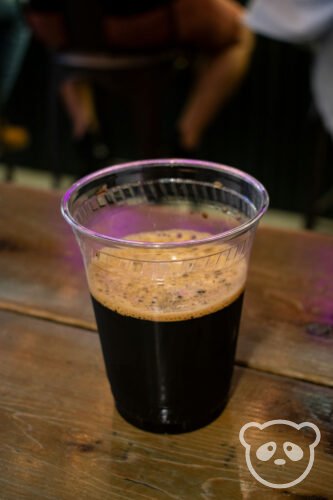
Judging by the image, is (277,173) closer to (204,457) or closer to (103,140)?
(103,140)

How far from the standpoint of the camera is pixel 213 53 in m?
1.90

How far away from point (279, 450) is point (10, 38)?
2201 millimetres

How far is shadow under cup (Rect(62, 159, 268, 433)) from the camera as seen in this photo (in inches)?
20.7

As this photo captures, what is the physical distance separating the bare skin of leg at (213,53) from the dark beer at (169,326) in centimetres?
129

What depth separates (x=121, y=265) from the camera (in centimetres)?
54

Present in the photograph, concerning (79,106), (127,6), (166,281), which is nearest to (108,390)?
(166,281)

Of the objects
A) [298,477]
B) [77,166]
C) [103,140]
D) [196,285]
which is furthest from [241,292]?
[77,166]

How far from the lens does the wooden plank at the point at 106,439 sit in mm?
521

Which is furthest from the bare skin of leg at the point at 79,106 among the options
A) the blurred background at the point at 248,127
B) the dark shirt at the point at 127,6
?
the dark shirt at the point at 127,6

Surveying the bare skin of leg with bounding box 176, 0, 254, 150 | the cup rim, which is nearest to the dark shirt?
the bare skin of leg with bounding box 176, 0, 254, 150

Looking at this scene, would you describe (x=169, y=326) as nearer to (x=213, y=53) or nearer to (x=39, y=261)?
(x=39, y=261)

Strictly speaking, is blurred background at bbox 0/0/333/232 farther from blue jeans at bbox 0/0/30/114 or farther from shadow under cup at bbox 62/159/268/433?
shadow under cup at bbox 62/159/268/433

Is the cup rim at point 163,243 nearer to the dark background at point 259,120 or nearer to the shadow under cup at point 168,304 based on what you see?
the shadow under cup at point 168,304

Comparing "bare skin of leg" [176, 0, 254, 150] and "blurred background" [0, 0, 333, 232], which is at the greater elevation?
"bare skin of leg" [176, 0, 254, 150]
